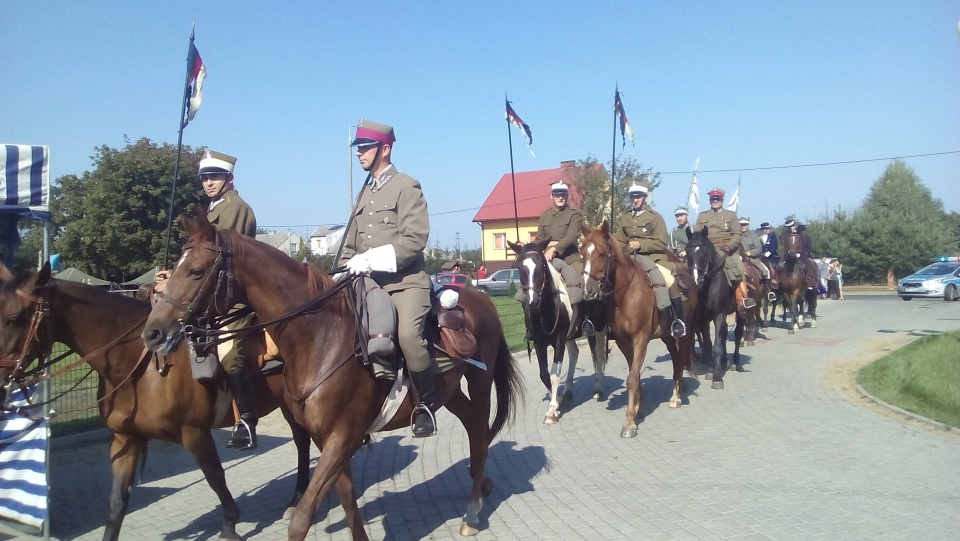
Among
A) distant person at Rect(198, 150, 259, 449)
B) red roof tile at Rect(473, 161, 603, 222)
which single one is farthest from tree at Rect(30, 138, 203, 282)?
red roof tile at Rect(473, 161, 603, 222)

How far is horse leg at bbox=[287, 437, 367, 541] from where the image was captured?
12.7ft

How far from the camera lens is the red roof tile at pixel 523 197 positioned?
54938 mm

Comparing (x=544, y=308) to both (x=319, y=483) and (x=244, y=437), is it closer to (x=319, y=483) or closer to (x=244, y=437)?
(x=244, y=437)

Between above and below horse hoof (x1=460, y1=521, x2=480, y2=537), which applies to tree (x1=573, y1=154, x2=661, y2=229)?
above

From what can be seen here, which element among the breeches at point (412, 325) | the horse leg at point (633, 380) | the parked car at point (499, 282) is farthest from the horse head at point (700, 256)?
the parked car at point (499, 282)

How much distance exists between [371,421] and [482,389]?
134cm

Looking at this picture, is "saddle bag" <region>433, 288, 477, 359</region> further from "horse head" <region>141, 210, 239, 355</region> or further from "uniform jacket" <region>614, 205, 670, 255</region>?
"uniform jacket" <region>614, 205, 670, 255</region>

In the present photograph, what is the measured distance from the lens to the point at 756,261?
16781 mm

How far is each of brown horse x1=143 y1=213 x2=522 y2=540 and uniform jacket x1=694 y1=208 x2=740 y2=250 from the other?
33.4ft

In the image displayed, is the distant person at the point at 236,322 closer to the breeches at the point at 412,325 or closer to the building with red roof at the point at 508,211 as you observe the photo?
the breeches at the point at 412,325

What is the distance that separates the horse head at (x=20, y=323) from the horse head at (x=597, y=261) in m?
5.98

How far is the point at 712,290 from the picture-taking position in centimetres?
1187

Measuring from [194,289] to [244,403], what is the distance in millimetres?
1798

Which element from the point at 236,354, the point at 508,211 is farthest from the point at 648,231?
the point at 508,211
